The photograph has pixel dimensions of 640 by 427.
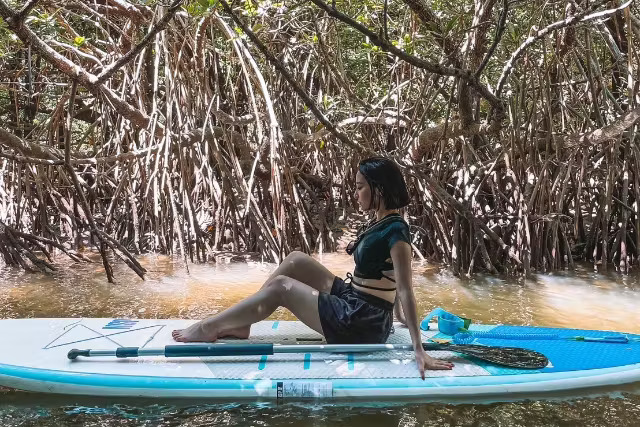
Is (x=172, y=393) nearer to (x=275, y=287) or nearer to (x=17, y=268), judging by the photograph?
(x=275, y=287)

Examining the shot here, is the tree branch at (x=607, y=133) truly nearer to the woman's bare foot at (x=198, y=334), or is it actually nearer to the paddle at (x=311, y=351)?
the paddle at (x=311, y=351)

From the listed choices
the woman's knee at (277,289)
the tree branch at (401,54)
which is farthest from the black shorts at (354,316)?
the tree branch at (401,54)

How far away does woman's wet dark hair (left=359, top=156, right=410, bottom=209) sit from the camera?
8.92 feet

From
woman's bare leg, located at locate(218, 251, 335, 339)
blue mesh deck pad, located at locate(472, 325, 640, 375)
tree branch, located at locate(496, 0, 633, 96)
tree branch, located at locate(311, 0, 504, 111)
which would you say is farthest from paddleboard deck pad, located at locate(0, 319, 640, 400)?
tree branch, located at locate(496, 0, 633, 96)

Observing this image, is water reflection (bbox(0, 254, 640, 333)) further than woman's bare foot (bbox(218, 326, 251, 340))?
Yes

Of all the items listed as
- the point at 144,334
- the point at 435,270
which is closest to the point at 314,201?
the point at 435,270

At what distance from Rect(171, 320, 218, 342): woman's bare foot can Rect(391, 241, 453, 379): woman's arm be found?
0.86 metres

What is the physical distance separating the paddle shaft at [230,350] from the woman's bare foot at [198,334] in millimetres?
89

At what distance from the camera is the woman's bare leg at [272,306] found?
9.37 ft

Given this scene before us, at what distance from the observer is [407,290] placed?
260 cm

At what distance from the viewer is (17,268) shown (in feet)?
17.2

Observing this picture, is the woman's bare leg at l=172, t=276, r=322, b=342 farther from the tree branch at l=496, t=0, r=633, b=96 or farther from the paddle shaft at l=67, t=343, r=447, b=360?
the tree branch at l=496, t=0, r=633, b=96

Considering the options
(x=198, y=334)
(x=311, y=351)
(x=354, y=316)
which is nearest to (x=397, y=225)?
(x=354, y=316)

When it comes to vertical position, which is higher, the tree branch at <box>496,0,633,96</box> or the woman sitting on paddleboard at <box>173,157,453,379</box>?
the tree branch at <box>496,0,633,96</box>
